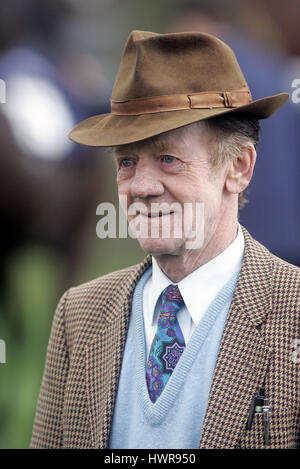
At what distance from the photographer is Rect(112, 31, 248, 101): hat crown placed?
1.77 meters

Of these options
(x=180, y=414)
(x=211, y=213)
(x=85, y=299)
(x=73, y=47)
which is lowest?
(x=180, y=414)

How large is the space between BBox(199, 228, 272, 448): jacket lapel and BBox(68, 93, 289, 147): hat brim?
18.0 inches

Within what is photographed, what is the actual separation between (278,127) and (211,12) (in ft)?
3.21

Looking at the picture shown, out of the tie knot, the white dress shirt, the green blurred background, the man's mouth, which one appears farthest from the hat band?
the green blurred background

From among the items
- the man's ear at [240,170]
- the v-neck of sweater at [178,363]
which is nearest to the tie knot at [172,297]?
the v-neck of sweater at [178,363]

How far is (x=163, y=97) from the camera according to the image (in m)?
1.77

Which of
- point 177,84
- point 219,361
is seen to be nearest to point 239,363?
point 219,361

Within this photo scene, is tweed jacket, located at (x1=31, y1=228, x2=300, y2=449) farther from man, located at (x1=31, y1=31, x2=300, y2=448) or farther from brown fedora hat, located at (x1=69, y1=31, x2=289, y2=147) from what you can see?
brown fedora hat, located at (x1=69, y1=31, x2=289, y2=147)

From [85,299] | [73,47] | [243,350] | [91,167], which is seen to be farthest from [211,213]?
[73,47]

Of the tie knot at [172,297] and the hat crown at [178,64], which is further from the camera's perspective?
the tie knot at [172,297]

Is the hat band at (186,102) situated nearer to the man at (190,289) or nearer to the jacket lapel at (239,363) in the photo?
the man at (190,289)

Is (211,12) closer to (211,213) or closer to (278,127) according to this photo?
(278,127)

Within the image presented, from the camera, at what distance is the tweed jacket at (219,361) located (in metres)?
1.65

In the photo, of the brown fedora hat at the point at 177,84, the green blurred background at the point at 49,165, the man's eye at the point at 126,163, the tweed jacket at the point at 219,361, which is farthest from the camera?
the green blurred background at the point at 49,165
